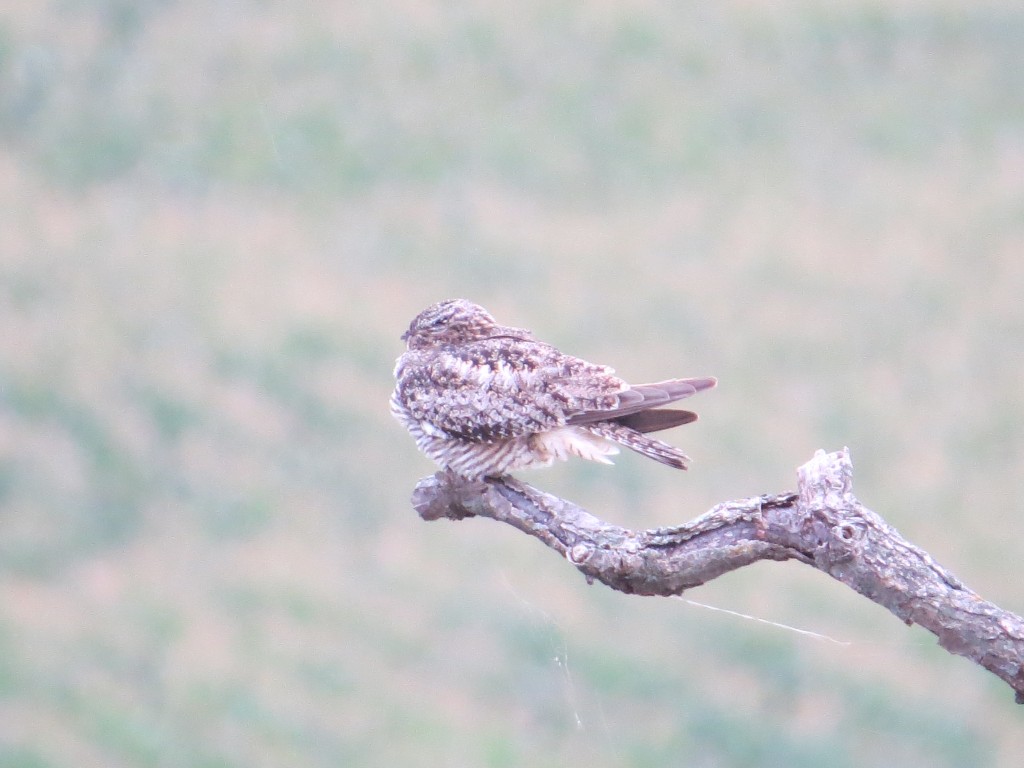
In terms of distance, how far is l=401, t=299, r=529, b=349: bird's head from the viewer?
3.33 metres

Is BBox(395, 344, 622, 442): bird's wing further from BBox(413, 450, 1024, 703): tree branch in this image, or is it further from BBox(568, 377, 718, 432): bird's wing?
BBox(413, 450, 1024, 703): tree branch

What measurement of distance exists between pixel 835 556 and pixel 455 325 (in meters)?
1.44

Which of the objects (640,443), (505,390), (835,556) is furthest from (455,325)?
(835,556)

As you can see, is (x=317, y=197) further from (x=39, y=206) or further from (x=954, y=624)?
(x=954, y=624)

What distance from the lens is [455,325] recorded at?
3.33m

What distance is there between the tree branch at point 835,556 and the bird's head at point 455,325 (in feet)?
3.30

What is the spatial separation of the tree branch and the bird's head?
1.00 metres

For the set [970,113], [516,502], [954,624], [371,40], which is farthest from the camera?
[371,40]

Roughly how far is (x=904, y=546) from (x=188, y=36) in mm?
6578

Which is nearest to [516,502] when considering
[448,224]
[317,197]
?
[448,224]

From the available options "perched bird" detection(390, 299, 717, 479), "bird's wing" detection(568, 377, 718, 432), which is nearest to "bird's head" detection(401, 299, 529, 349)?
"perched bird" detection(390, 299, 717, 479)

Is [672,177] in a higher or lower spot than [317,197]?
higher

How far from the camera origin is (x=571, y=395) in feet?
9.78

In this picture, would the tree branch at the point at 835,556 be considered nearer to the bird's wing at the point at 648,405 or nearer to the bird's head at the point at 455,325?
the bird's wing at the point at 648,405
